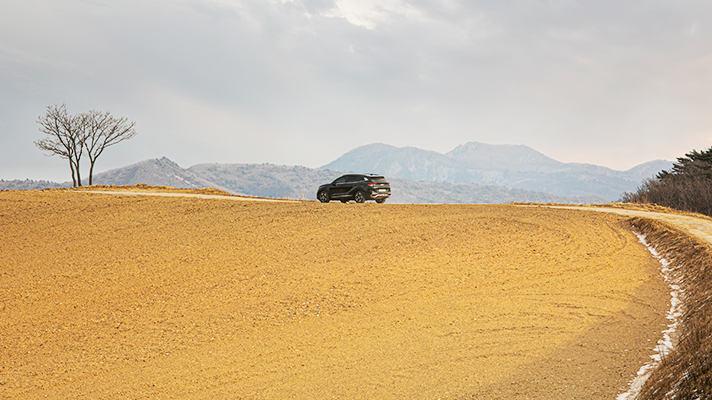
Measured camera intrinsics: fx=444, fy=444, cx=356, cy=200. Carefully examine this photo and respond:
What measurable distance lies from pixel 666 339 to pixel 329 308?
5969 mm

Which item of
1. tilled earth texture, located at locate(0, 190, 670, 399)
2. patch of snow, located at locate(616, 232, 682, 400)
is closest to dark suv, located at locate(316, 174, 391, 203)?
tilled earth texture, located at locate(0, 190, 670, 399)

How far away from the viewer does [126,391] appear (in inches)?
257

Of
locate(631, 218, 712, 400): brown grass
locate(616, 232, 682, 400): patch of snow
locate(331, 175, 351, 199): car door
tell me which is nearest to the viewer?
locate(631, 218, 712, 400): brown grass

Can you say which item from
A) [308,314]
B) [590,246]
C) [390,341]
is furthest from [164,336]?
[590,246]

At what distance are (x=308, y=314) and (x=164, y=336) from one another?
106 inches

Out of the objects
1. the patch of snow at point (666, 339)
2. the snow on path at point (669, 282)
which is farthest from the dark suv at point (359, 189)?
the patch of snow at point (666, 339)

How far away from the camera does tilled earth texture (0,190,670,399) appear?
6.53m

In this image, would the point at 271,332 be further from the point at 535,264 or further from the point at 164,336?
the point at 535,264

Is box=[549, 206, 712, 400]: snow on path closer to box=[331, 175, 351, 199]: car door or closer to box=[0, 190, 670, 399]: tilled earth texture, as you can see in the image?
box=[0, 190, 670, 399]: tilled earth texture

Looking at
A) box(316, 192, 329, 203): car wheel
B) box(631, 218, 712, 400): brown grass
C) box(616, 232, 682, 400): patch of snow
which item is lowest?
box(616, 232, 682, 400): patch of snow

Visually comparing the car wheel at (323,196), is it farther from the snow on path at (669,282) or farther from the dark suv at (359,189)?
the snow on path at (669,282)

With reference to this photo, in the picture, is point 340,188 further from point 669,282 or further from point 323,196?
point 669,282

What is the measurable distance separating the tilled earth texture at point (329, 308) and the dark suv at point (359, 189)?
435 cm

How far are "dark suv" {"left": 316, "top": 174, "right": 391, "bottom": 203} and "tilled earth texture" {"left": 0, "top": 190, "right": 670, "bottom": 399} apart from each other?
14.3ft
